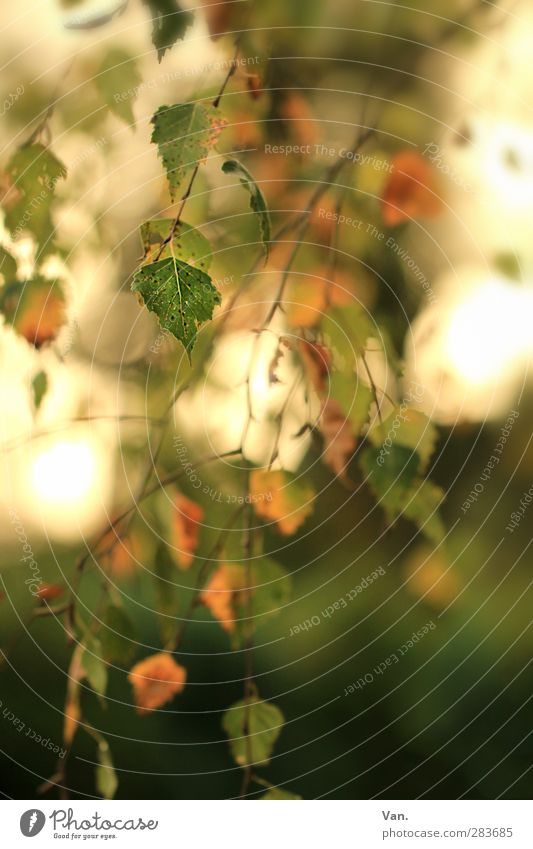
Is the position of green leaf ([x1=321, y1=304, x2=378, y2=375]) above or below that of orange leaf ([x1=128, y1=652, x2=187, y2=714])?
above

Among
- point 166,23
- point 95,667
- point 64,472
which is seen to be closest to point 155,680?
point 95,667

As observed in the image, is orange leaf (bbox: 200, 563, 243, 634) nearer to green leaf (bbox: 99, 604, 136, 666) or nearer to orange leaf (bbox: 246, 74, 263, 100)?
green leaf (bbox: 99, 604, 136, 666)

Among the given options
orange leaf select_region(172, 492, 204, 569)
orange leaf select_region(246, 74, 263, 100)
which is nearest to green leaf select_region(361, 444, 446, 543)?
orange leaf select_region(172, 492, 204, 569)

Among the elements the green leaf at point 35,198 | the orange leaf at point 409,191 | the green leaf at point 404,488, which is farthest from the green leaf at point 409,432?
the green leaf at point 35,198

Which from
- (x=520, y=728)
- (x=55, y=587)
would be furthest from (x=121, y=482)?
(x=520, y=728)

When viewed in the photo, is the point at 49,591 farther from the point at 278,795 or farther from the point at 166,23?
the point at 166,23

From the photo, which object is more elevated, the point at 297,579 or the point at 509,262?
the point at 509,262
